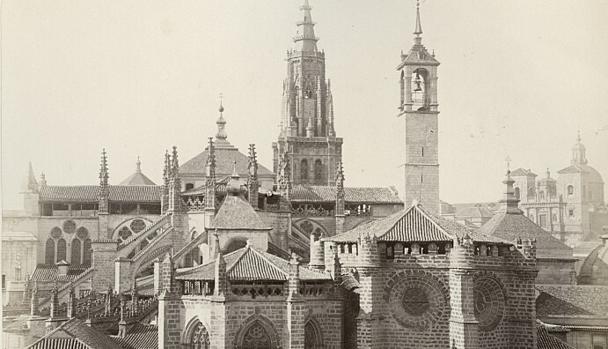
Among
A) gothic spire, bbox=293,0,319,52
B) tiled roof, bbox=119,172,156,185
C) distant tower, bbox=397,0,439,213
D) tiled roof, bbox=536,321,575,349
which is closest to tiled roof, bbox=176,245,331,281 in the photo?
tiled roof, bbox=536,321,575,349

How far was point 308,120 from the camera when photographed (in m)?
80.8

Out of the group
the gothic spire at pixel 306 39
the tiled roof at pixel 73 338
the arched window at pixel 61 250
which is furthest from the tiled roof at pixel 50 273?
the gothic spire at pixel 306 39

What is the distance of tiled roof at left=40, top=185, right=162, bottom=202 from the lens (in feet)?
207

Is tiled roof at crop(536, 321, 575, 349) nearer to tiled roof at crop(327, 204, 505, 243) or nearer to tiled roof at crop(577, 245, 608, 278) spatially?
tiled roof at crop(327, 204, 505, 243)

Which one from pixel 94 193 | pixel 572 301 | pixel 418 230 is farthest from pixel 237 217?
pixel 94 193

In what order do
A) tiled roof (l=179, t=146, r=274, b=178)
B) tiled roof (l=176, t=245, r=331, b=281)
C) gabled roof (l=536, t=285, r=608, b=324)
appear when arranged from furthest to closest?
tiled roof (l=179, t=146, r=274, b=178) → gabled roof (l=536, t=285, r=608, b=324) → tiled roof (l=176, t=245, r=331, b=281)

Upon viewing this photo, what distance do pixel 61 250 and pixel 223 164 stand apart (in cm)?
1320

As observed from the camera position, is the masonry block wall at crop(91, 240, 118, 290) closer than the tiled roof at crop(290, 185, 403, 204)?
Yes

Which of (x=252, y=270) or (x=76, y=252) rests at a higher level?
(x=76, y=252)

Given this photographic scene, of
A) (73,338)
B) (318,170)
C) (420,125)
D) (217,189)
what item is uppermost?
(420,125)

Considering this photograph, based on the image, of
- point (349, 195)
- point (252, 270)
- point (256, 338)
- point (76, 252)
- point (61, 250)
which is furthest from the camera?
point (349, 195)

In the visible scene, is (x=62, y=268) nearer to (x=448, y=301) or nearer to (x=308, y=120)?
(x=308, y=120)

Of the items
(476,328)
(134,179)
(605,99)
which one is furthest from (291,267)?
(134,179)

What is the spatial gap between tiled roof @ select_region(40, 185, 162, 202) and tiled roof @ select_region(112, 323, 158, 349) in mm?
20454
